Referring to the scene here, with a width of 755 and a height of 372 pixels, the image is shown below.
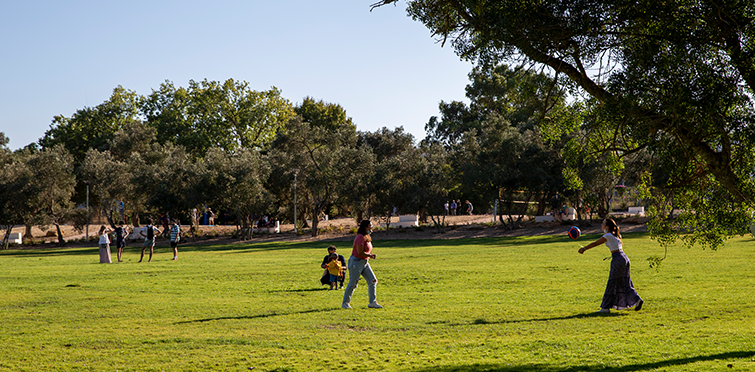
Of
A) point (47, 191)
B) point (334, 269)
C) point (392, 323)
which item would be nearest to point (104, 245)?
point (334, 269)

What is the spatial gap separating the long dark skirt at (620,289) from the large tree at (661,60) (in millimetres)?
2600

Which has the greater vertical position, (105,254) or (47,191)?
(47,191)

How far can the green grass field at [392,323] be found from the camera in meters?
8.44

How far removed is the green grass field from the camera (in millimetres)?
8438

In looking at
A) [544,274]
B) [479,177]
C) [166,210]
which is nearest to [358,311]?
[544,274]

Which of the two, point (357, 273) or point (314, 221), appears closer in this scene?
point (357, 273)

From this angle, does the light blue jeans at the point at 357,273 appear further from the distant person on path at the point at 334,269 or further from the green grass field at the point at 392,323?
the distant person on path at the point at 334,269

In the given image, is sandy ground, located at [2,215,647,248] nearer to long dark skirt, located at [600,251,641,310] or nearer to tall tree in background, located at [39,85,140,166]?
tall tree in background, located at [39,85,140,166]

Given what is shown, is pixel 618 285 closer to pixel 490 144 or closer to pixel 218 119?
pixel 490 144

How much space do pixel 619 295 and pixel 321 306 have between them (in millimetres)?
5927

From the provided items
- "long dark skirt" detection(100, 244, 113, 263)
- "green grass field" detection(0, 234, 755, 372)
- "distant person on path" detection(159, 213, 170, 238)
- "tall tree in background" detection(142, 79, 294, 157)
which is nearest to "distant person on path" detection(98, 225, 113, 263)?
"long dark skirt" detection(100, 244, 113, 263)

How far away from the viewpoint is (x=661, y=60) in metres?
8.24

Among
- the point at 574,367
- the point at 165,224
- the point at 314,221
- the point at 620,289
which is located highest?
the point at 165,224

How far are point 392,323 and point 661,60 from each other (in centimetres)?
607
